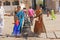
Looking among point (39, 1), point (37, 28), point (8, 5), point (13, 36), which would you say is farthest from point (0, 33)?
point (39, 1)

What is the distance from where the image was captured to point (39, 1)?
4438cm

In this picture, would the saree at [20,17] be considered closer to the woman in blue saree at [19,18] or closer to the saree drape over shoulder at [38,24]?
the woman in blue saree at [19,18]

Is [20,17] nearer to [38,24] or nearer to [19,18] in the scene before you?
[19,18]

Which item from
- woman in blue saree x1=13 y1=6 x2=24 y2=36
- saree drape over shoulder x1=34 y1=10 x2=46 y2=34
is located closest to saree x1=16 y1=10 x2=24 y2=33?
woman in blue saree x1=13 y1=6 x2=24 y2=36

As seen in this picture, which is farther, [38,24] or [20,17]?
[38,24]

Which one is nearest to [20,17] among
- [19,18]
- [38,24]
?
[19,18]

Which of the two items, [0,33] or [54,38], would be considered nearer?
[54,38]

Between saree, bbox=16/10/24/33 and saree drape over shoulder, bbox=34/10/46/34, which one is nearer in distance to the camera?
saree, bbox=16/10/24/33

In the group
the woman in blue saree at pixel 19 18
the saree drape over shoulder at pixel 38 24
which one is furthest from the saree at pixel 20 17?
the saree drape over shoulder at pixel 38 24

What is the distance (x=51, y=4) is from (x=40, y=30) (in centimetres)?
2638

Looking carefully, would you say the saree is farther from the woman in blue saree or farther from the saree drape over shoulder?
the saree drape over shoulder

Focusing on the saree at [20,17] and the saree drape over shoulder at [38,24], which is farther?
the saree drape over shoulder at [38,24]

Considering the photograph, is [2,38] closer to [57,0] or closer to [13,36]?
[13,36]

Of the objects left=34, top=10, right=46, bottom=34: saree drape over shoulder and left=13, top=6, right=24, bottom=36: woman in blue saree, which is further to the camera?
left=34, top=10, right=46, bottom=34: saree drape over shoulder
